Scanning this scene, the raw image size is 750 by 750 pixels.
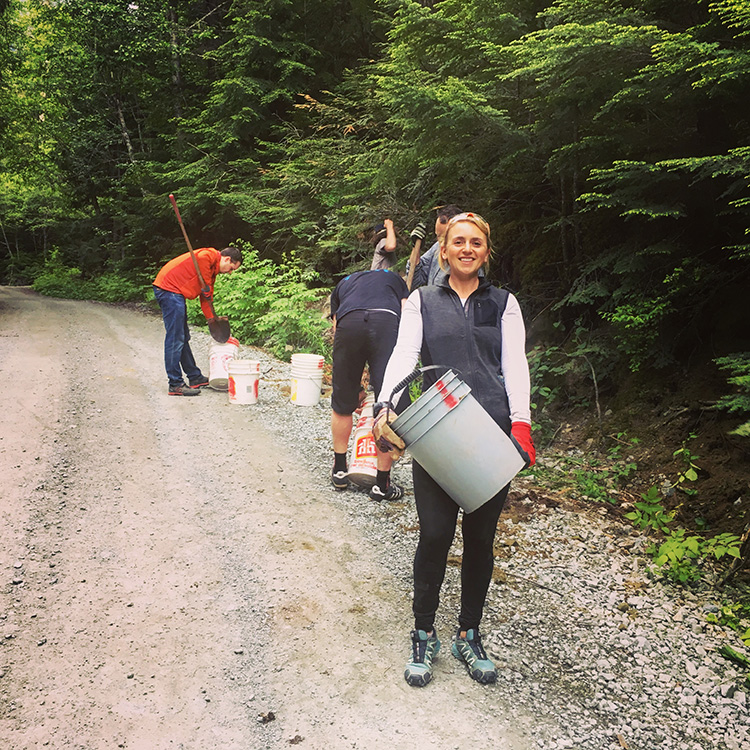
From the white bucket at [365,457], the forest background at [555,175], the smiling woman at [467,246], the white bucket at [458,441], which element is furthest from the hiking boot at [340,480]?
the smiling woman at [467,246]

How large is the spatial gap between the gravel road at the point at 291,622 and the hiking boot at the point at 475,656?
63 mm

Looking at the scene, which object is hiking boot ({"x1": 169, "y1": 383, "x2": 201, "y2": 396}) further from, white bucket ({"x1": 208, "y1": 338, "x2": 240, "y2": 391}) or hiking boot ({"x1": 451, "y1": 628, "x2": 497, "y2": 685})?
hiking boot ({"x1": 451, "y1": 628, "x2": 497, "y2": 685})

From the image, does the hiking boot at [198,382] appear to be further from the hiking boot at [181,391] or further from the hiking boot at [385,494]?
the hiking boot at [385,494]

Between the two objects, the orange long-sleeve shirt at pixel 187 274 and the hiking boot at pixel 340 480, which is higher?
the orange long-sleeve shirt at pixel 187 274

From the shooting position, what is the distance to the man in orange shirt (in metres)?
6.83

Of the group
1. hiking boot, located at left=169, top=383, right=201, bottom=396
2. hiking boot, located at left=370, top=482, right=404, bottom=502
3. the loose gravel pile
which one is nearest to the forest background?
the loose gravel pile

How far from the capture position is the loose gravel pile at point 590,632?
2.56m

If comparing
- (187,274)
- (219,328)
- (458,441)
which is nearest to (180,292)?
(187,274)

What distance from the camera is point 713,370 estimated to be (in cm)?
473

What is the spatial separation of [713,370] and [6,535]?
5466 millimetres

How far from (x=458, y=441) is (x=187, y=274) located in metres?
5.49

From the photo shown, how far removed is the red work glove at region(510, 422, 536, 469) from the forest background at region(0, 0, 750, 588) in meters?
1.71

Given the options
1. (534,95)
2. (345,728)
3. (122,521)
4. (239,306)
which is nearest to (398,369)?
(345,728)

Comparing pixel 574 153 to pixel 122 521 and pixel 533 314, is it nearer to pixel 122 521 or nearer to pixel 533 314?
pixel 533 314
